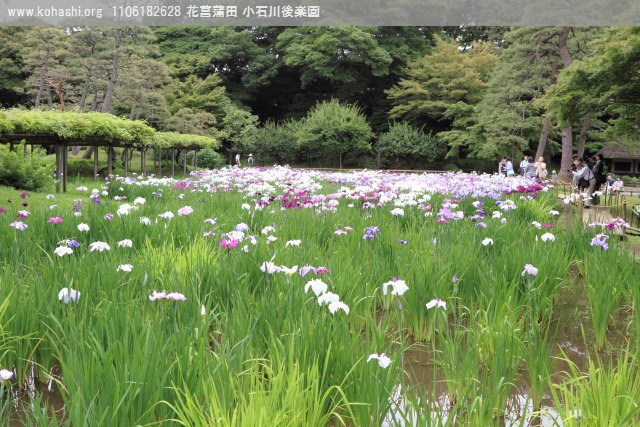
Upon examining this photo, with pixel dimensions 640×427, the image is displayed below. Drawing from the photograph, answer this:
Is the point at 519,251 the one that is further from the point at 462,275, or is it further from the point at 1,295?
the point at 1,295

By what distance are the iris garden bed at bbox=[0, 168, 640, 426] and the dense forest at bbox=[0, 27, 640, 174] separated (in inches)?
661

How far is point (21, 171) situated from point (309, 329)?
1082 centimetres

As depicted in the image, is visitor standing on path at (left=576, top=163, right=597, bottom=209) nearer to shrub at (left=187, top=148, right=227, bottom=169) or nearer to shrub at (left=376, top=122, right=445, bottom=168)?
shrub at (left=376, top=122, right=445, bottom=168)

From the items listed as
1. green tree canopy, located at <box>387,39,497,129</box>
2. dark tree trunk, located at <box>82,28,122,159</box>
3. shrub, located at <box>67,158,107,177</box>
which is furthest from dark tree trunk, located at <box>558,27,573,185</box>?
shrub, located at <box>67,158,107,177</box>

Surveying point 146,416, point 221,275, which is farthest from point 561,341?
point 146,416

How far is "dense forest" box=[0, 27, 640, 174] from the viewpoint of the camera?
24922 millimetres

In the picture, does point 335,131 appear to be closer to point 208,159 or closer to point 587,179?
point 208,159

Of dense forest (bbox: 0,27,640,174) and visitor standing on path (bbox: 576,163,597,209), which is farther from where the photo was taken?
dense forest (bbox: 0,27,640,174)

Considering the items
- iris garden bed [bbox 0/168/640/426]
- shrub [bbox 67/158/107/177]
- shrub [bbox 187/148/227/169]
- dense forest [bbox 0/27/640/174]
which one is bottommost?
shrub [bbox 187/148/227/169]

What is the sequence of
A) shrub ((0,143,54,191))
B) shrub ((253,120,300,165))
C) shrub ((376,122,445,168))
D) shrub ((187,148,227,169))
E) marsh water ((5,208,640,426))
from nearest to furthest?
1. marsh water ((5,208,640,426))
2. shrub ((0,143,54,191))
3. shrub ((187,148,227,169))
4. shrub ((376,122,445,168))
5. shrub ((253,120,300,165))

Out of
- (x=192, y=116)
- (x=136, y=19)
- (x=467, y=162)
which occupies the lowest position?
(x=467, y=162)

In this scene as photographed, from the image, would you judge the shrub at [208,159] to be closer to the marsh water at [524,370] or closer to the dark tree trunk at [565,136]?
the dark tree trunk at [565,136]

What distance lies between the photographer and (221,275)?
3.16 m

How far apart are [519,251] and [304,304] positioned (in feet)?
6.39
